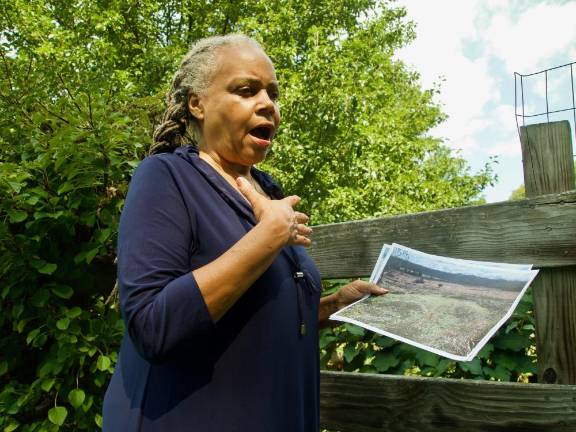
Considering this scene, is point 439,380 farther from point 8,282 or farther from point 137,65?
point 137,65

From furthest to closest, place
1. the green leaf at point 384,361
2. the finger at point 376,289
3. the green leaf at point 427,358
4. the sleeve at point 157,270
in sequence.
A: the green leaf at point 384,361 < the green leaf at point 427,358 < the finger at point 376,289 < the sleeve at point 157,270

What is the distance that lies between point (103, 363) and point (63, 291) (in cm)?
37

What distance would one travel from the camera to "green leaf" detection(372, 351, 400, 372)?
7.28ft

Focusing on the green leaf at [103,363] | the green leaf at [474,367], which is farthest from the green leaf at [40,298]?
the green leaf at [474,367]

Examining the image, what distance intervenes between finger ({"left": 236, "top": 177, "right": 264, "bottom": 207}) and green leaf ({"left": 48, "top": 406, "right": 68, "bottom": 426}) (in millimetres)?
1585

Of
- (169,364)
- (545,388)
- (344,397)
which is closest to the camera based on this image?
(169,364)

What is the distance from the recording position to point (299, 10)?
13141 mm

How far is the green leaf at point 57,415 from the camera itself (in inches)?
94.5

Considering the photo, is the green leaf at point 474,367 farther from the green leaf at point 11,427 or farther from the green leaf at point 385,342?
the green leaf at point 11,427

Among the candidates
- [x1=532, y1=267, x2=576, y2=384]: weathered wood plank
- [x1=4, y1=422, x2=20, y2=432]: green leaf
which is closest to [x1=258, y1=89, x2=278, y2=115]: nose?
[x1=532, y1=267, x2=576, y2=384]: weathered wood plank

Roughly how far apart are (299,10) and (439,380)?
12511 millimetres

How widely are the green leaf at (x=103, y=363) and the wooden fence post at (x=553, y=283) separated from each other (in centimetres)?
173

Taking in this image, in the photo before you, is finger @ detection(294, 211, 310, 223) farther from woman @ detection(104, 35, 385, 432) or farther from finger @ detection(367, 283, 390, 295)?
finger @ detection(367, 283, 390, 295)

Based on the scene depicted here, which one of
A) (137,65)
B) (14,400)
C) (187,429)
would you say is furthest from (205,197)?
(137,65)
